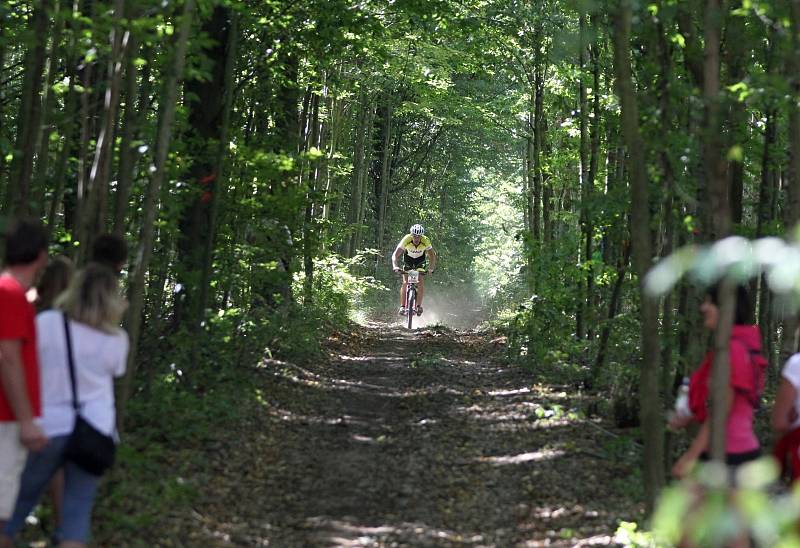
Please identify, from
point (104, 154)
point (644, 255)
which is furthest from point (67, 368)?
point (644, 255)

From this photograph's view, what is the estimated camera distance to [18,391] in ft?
15.3

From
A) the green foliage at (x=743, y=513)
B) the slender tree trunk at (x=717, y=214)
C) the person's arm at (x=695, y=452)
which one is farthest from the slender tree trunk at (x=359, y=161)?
the green foliage at (x=743, y=513)

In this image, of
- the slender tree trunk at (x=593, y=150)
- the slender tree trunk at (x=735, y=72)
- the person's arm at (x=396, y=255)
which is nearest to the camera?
the slender tree trunk at (x=735, y=72)

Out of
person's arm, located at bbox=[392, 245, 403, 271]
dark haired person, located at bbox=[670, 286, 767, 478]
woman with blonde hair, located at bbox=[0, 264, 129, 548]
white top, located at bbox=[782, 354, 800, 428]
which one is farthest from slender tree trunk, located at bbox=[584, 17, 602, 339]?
woman with blonde hair, located at bbox=[0, 264, 129, 548]

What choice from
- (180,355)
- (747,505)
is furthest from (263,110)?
(747,505)

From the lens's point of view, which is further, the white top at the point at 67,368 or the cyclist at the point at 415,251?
the cyclist at the point at 415,251

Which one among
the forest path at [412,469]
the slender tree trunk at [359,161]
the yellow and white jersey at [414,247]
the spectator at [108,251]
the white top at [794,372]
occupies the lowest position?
the forest path at [412,469]

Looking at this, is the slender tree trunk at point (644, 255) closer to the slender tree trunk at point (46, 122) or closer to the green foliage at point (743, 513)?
the slender tree trunk at point (46, 122)

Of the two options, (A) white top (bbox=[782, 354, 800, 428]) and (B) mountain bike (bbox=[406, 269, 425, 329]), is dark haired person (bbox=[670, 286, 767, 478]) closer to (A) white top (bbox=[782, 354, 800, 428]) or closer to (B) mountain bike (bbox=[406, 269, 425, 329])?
(A) white top (bbox=[782, 354, 800, 428])

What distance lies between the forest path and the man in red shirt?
2210 mm

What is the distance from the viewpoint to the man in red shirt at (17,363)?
4.64 meters

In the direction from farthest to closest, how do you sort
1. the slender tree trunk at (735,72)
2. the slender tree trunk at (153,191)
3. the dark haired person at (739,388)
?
the slender tree trunk at (735,72), the slender tree trunk at (153,191), the dark haired person at (739,388)

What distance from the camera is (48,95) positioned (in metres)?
8.60

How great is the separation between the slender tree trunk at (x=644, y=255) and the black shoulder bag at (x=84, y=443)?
13.1 feet
